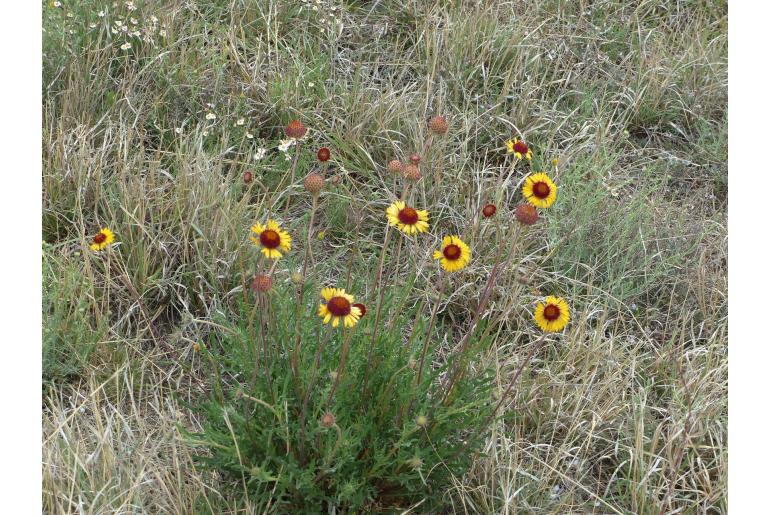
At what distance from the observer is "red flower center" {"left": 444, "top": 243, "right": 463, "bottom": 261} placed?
161cm

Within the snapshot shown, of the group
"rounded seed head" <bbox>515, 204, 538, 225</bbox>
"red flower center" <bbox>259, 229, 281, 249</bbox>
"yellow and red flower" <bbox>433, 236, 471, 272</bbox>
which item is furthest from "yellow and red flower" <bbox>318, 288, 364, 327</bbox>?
"rounded seed head" <bbox>515, 204, 538, 225</bbox>

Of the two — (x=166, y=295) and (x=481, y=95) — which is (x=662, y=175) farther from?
(x=166, y=295)

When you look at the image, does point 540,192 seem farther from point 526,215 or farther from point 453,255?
point 453,255

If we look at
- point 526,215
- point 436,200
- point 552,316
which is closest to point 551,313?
point 552,316

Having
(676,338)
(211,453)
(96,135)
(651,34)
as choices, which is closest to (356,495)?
(211,453)

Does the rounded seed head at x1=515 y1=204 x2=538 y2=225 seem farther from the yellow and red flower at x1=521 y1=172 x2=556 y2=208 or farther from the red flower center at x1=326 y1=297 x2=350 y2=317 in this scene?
the red flower center at x1=326 y1=297 x2=350 y2=317

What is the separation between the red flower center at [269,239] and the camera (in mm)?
1471

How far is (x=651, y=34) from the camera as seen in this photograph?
11.9 ft

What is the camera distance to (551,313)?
161 cm

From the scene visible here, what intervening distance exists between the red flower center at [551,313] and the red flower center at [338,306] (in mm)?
430

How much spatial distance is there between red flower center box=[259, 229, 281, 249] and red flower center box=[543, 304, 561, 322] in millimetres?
561

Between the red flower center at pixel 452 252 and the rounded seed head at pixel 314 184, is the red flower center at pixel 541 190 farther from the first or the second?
the rounded seed head at pixel 314 184

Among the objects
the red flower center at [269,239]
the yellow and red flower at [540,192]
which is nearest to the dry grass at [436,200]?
the red flower center at [269,239]

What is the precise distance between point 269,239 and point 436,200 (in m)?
1.41
